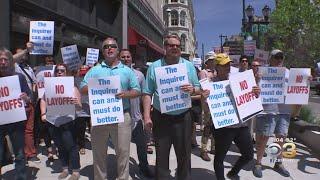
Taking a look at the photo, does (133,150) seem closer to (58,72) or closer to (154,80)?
(58,72)

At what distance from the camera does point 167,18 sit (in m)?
93.8

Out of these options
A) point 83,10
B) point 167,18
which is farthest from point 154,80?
point 167,18

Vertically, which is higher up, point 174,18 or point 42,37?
point 174,18

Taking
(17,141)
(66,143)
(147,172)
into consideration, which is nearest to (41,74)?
(66,143)

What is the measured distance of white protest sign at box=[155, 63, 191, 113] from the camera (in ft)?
19.3

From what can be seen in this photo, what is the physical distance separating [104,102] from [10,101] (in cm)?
119

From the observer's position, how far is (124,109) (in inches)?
250

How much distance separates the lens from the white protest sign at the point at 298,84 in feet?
26.4

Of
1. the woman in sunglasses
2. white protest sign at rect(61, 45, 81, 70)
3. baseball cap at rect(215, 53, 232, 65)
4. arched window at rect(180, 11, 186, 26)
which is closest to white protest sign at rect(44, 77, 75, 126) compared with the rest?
the woman in sunglasses

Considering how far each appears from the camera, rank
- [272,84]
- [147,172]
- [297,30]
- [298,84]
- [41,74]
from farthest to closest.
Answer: [297,30]
[41,74]
[298,84]
[272,84]
[147,172]

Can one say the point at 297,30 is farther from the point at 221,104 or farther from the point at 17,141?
the point at 17,141

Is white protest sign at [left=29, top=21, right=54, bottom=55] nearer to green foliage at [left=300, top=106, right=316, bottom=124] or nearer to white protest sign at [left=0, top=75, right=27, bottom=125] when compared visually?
white protest sign at [left=0, top=75, right=27, bottom=125]

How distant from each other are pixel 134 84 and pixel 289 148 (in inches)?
158

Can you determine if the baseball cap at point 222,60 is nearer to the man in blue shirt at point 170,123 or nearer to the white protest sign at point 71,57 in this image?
the man in blue shirt at point 170,123
